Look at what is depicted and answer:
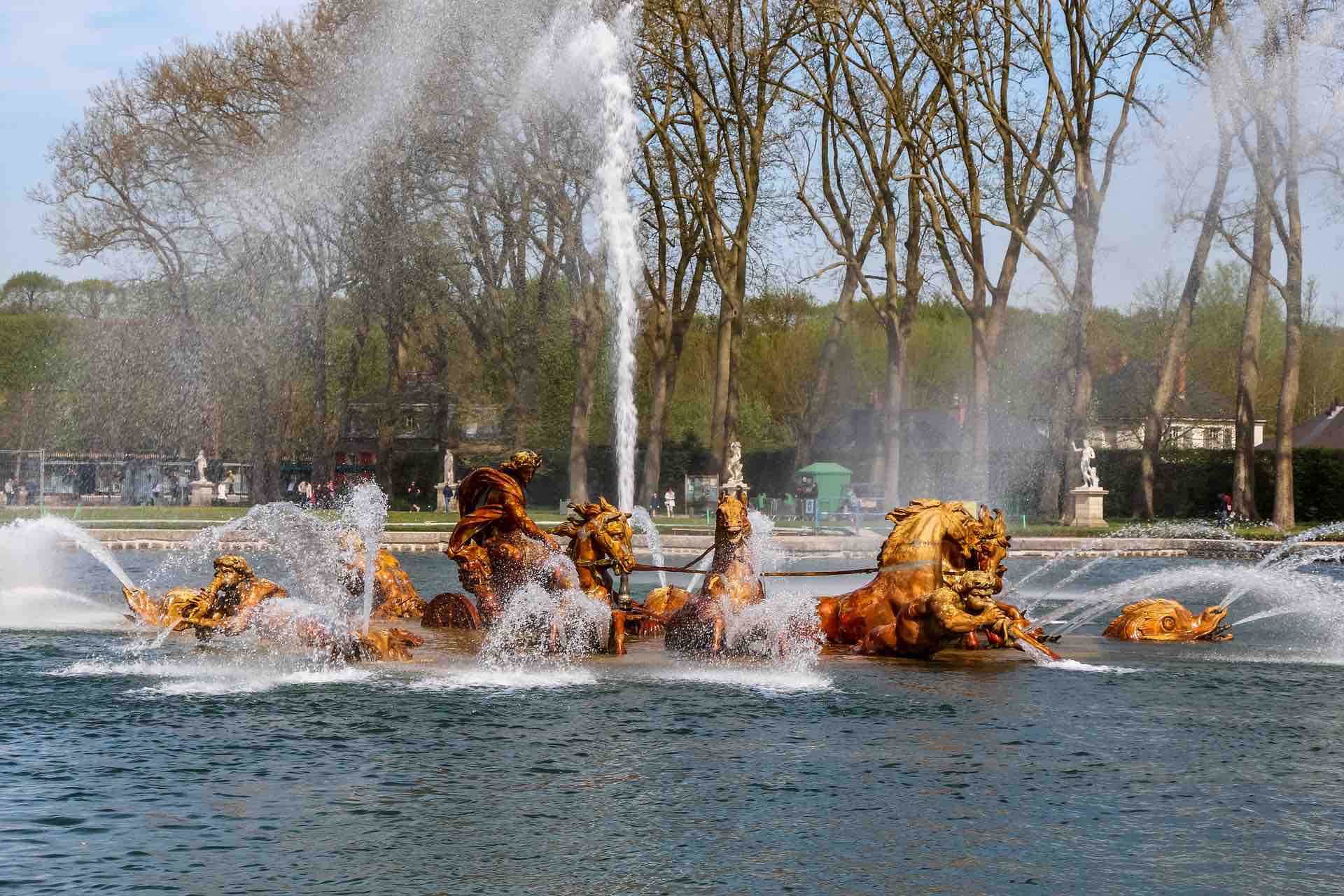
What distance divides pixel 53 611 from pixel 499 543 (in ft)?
25.1

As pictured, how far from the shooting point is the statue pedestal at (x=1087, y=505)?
134ft

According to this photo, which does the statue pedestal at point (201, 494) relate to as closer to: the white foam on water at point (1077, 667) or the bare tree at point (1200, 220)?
the bare tree at point (1200, 220)

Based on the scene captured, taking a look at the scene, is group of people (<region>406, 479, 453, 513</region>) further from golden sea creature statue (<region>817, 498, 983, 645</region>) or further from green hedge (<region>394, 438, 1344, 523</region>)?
golden sea creature statue (<region>817, 498, 983, 645</region>)

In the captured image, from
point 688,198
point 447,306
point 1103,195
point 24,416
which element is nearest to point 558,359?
point 447,306

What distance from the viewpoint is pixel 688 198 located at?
4600 cm

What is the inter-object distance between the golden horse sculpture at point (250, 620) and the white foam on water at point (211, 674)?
284 millimetres

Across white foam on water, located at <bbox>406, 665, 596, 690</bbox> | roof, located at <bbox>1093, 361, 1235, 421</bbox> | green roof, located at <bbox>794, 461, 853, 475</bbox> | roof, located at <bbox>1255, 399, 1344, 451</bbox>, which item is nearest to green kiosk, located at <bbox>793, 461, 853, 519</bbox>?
green roof, located at <bbox>794, 461, 853, 475</bbox>

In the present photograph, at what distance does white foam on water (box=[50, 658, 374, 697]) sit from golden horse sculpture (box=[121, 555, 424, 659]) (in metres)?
0.28

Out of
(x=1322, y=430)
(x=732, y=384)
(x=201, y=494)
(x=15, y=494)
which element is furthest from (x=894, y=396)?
(x=15, y=494)

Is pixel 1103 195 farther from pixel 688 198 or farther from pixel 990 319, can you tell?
pixel 688 198

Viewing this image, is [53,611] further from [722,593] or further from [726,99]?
[726,99]

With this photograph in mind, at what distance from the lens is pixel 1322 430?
6338 centimetres

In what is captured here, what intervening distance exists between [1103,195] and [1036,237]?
136 inches

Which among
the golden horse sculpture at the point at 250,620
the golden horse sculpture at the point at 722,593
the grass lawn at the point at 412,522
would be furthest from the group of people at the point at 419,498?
the golden horse sculpture at the point at 722,593
